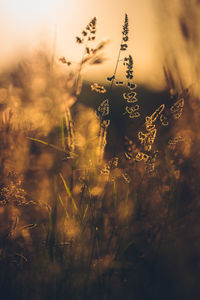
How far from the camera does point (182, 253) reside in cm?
92

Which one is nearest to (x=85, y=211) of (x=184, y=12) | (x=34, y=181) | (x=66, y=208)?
(x=66, y=208)

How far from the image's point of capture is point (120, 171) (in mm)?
939

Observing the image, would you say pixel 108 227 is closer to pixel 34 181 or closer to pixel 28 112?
pixel 34 181

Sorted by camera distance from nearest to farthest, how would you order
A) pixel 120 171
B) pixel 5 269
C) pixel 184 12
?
pixel 5 269
pixel 120 171
pixel 184 12

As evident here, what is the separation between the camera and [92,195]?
91 centimetres

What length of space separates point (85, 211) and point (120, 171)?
160 millimetres

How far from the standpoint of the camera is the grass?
2.75ft

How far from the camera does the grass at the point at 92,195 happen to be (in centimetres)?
84

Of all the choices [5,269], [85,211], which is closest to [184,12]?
[85,211]

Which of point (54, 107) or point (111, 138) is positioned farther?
point (111, 138)

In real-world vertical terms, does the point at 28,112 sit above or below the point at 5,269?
above

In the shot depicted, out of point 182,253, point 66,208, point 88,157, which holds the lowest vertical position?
point 182,253

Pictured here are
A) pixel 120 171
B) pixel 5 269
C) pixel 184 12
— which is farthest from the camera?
pixel 184 12

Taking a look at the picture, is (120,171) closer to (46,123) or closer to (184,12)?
(46,123)
